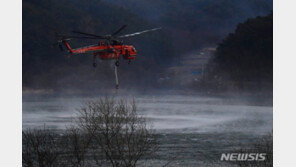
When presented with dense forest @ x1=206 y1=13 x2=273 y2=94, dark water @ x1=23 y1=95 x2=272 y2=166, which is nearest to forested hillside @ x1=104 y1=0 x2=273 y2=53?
dense forest @ x1=206 y1=13 x2=273 y2=94

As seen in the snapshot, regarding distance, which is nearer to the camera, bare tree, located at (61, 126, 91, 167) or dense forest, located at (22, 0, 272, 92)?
bare tree, located at (61, 126, 91, 167)

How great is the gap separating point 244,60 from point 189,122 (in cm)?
1514

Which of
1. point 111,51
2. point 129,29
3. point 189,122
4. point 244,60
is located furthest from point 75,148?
point 189,122

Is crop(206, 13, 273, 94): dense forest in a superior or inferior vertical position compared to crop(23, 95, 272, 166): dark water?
superior

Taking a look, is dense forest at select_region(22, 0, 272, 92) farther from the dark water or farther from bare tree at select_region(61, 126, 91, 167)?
bare tree at select_region(61, 126, 91, 167)

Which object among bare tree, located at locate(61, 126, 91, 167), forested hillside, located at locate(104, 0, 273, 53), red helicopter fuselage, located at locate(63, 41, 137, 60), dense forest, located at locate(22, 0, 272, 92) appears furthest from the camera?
forested hillside, located at locate(104, 0, 273, 53)

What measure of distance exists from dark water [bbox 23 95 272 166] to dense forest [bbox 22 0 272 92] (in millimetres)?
1395

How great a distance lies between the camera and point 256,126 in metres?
43.4

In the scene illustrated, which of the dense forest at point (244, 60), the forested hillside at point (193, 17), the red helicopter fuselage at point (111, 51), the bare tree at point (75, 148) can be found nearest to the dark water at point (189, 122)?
the bare tree at point (75, 148)

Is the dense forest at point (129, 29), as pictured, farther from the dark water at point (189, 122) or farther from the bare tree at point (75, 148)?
the bare tree at point (75, 148)

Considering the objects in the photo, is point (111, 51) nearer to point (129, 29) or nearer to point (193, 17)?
point (129, 29)

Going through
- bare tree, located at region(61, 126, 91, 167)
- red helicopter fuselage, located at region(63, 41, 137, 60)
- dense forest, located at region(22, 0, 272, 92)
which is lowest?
bare tree, located at region(61, 126, 91, 167)

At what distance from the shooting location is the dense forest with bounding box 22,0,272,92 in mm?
28297
